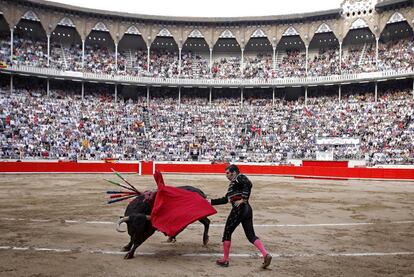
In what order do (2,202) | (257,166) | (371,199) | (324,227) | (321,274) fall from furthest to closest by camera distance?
(257,166)
(371,199)
(2,202)
(324,227)
(321,274)

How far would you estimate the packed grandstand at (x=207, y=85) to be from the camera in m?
36.1

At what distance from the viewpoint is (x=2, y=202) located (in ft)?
41.9

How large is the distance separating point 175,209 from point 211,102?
4108cm

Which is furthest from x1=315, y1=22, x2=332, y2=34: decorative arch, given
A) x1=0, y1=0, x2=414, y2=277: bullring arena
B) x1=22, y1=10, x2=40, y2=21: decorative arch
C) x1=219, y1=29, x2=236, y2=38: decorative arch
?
x1=22, y1=10, x2=40, y2=21: decorative arch

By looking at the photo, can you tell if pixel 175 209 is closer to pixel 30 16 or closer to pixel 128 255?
pixel 128 255

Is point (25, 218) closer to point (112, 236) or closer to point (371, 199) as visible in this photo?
point (112, 236)

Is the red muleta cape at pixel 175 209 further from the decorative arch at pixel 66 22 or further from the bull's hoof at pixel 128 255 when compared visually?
the decorative arch at pixel 66 22

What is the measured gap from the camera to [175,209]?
6.19 meters

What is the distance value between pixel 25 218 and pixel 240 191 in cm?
621

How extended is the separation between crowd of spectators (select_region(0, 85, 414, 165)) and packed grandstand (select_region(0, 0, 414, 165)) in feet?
0.36

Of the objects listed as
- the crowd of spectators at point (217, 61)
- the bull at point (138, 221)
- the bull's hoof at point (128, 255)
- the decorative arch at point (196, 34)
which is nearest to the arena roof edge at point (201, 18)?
the decorative arch at point (196, 34)

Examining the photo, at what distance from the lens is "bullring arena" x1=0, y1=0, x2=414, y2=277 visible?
2725cm

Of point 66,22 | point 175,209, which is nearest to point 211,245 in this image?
point 175,209

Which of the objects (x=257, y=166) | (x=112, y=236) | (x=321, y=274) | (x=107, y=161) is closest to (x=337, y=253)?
(x=321, y=274)
